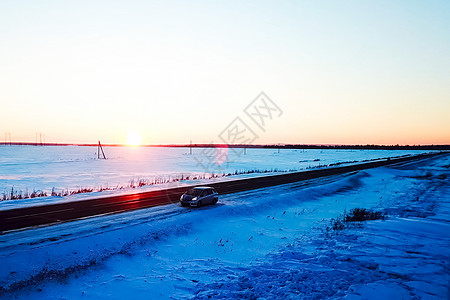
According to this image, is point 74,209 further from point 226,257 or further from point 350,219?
point 350,219

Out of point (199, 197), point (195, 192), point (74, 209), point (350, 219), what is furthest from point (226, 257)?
point (74, 209)

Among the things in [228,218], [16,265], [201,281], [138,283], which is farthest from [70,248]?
[228,218]

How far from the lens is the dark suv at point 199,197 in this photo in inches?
875

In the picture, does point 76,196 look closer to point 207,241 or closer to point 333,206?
point 207,241

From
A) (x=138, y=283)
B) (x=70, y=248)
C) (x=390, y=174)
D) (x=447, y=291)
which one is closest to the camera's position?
(x=447, y=291)

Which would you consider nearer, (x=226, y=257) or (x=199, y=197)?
(x=226, y=257)

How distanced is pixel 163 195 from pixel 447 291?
23.0m

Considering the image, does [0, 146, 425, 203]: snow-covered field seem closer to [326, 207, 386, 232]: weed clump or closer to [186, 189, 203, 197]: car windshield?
[186, 189, 203, 197]: car windshield

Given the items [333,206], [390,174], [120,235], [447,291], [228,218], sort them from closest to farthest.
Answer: [447,291]
[120,235]
[228,218]
[333,206]
[390,174]

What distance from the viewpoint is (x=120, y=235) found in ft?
48.2

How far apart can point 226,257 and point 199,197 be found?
911 cm

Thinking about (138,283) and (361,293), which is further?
(138,283)

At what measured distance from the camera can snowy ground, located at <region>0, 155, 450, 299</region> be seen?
9.91 m

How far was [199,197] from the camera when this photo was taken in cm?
2242
